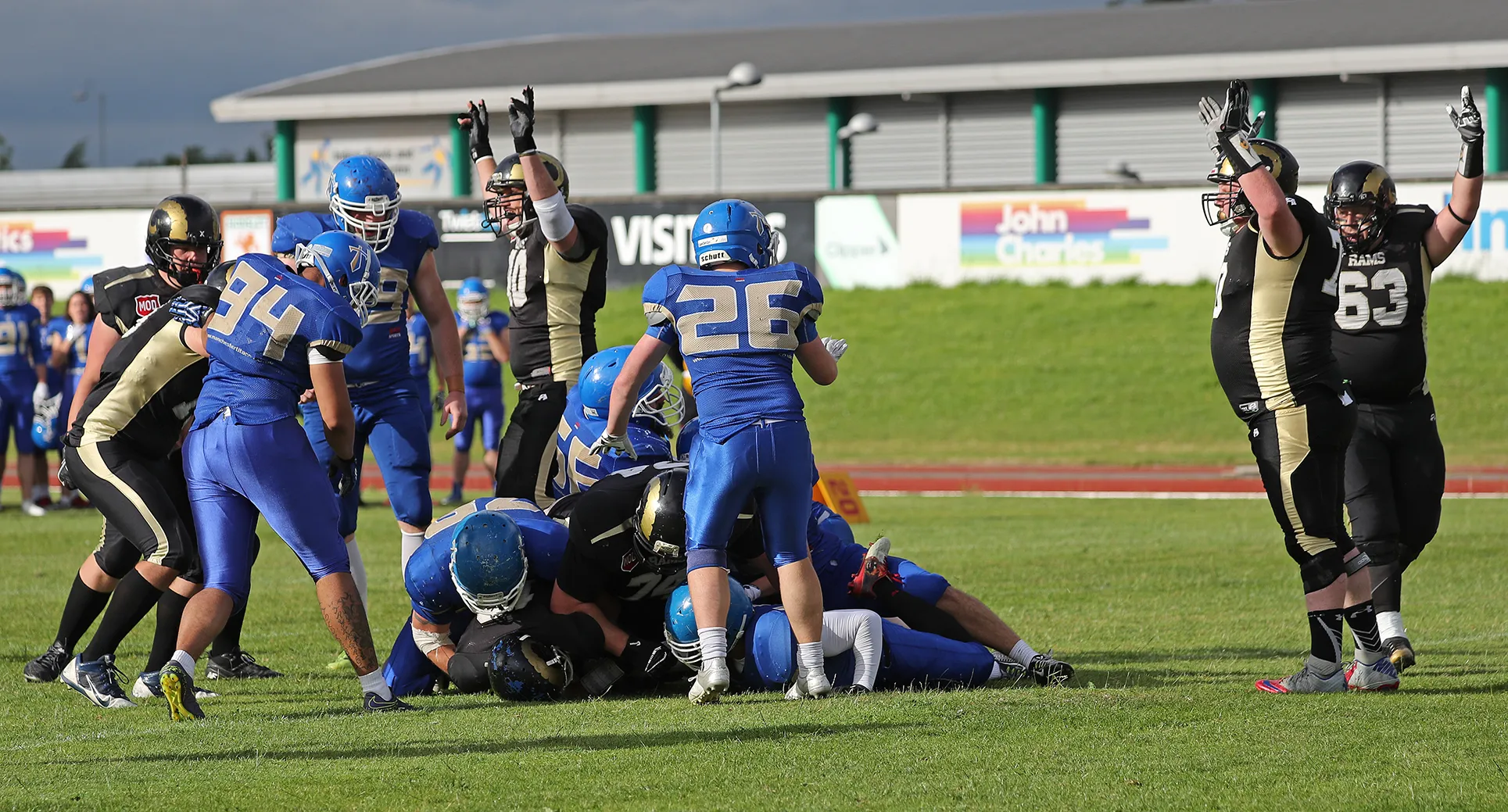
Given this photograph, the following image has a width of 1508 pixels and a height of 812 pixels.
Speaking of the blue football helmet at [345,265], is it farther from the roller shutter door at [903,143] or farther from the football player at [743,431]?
the roller shutter door at [903,143]

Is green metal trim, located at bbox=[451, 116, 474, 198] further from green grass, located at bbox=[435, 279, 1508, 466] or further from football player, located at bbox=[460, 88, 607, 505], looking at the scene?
football player, located at bbox=[460, 88, 607, 505]

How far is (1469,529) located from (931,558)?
15.1ft

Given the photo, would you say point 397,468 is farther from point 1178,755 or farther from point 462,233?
point 462,233

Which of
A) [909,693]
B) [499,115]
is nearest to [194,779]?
[909,693]

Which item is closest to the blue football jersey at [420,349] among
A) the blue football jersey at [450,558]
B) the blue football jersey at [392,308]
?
the blue football jersey at [392,308]

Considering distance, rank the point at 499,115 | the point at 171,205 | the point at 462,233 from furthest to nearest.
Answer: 1. the point at 499,115
2. the point at 462,233
3. the point at 171,205

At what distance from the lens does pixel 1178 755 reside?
521 cm

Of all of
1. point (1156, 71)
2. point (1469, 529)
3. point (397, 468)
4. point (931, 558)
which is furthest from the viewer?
point (1156, 71)

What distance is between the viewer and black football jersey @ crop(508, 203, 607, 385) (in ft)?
27.8

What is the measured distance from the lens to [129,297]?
7.27 meters

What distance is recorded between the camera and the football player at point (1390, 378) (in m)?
7.34

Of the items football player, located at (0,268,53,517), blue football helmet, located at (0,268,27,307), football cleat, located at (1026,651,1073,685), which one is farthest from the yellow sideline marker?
blue football helmet, located at (0,268,27,307)

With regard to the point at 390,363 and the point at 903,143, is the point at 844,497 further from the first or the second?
the point at 903,143

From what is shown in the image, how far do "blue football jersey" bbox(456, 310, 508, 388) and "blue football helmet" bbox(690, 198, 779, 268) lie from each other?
433 inches
